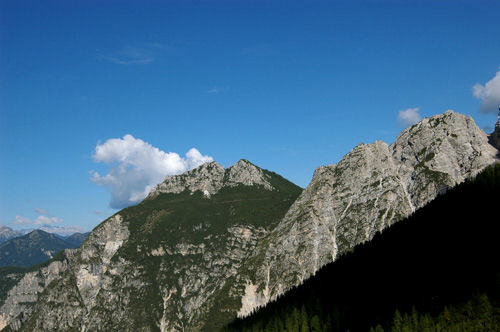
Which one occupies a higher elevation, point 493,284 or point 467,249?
point 467,249

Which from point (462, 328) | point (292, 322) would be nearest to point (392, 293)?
point (292, 322)

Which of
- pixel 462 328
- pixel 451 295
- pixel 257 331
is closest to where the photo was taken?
pixel 462 328

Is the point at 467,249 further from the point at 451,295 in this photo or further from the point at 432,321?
the point at 432,321

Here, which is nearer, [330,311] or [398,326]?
[398,326]

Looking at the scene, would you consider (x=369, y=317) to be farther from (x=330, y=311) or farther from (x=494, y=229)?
(x=494, y=229)

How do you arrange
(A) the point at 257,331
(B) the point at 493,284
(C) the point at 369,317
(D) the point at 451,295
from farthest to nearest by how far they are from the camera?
(A) the point at 257,331 → (C) the point at 369,317 → (D) the point at 451,295 → (B) the point at 493,284

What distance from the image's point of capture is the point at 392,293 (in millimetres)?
193625

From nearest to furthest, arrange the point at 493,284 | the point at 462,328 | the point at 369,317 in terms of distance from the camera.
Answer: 1. the point at 462,328
2. the point at 493,284
3. the point at 369,317

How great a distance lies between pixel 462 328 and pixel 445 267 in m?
61.7

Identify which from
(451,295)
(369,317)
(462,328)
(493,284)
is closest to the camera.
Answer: (462,328)

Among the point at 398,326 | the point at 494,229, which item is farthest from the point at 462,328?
the point at 494,229

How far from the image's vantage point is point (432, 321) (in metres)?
136

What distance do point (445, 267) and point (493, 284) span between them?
4613 centimetres

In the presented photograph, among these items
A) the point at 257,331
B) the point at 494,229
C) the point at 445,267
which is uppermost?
the point at 494,229
